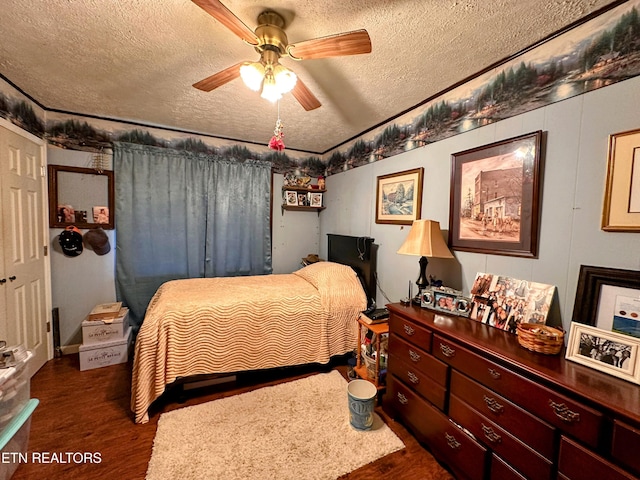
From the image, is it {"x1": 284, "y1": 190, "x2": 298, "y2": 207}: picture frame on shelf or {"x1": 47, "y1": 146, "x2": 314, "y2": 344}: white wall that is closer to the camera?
{"x1": 47, "y1": 146, "x2": 314, "y2": 344}: white wall

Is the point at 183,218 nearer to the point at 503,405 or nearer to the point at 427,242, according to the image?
the point at 427,242

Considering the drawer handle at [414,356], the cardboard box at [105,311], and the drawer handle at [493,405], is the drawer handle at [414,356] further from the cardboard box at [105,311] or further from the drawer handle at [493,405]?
the cardboard box at [105,311]

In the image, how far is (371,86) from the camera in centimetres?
207

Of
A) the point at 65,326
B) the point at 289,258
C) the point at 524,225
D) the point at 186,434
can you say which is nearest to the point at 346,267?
the point at 289,258

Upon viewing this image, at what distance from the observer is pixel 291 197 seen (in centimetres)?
381

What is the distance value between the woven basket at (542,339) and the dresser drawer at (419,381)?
0.53 metres

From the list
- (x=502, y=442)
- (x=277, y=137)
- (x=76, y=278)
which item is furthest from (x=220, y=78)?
(x=76, y=278)

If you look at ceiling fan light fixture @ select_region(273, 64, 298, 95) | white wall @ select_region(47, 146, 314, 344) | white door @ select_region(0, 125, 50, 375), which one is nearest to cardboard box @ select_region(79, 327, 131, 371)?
white door @ select_region(0, 125, 50, 375)

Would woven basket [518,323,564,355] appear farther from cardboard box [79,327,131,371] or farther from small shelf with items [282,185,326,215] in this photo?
cardboard box [79,327,131,371]

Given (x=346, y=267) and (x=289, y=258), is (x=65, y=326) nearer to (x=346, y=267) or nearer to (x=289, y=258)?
(x=289, y=258)

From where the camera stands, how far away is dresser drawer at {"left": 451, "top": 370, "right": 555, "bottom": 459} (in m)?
1.11

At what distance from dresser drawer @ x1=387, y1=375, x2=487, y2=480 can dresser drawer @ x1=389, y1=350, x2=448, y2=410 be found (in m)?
0.05

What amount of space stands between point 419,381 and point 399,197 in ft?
5.26

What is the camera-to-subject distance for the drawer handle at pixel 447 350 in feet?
4.92
